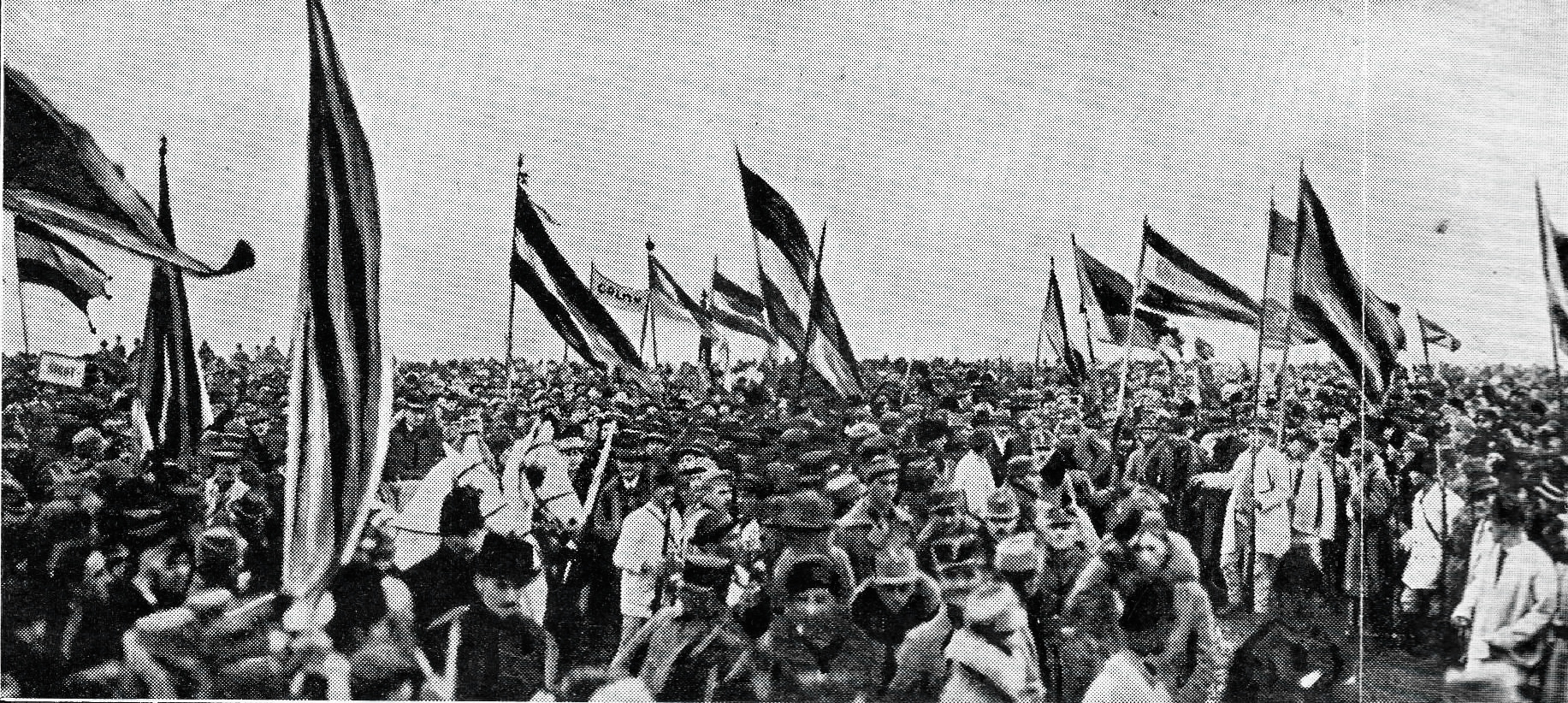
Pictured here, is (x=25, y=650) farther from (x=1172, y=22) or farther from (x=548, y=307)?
(x=1172, y=22)

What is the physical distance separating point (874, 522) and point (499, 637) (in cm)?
127

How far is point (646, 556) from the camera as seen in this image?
4.01m

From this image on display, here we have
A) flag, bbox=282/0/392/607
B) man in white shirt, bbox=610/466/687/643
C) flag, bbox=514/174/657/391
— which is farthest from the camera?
flag, bbox=514/174/657/391

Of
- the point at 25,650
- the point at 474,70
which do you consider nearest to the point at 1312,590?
the point at 474,70

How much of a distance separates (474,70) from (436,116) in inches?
→ 7.8

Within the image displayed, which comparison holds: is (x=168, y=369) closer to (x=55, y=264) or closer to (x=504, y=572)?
(x=55, y=264)

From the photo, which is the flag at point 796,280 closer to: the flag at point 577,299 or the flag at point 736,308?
the flag at point 736,308

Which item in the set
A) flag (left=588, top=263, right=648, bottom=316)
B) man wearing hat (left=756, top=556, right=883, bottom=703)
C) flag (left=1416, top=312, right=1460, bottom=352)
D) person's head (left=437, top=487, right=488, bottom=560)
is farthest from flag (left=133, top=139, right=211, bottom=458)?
flag (left=1416, top=312, right=1460, bottom=352)

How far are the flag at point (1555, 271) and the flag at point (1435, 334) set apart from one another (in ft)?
1.09

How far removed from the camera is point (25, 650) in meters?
3.90

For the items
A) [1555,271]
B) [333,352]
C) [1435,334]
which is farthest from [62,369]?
[1555,271]

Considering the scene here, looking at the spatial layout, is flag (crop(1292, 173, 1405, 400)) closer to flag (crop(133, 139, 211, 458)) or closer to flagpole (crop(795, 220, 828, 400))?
flagpole (crop(795, 220, 828, 400))

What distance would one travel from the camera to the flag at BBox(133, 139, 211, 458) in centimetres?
393

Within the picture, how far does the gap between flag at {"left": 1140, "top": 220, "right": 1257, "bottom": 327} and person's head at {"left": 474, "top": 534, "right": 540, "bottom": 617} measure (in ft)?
7.70
